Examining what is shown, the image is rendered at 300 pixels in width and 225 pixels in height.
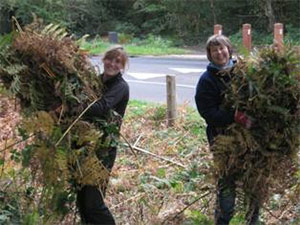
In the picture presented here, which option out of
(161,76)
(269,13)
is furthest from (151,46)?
(161,76)

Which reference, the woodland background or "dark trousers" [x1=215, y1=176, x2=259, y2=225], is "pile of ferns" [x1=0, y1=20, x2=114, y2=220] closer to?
"dark trousers" [x1=215, y1=176, x2=259, y2=225]

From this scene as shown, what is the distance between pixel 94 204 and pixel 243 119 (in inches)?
52.8

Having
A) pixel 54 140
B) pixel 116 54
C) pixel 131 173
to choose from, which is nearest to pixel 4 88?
pixel 54 140

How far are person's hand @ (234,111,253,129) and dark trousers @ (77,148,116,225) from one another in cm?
98

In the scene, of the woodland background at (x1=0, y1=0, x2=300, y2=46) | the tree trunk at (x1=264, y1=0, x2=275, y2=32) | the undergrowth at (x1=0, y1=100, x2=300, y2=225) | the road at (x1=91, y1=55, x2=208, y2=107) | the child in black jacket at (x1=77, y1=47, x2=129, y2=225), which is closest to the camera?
the child in black jacket at (x1=77, y1=47, x2=129, y2=225)

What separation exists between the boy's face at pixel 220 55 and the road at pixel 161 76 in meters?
6.62

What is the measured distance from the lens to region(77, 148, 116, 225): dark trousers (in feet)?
15.3

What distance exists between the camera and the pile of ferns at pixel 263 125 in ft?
14.3

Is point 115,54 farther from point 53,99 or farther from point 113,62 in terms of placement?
point 53,99

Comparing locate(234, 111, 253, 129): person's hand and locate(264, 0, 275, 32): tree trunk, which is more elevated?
locate(264, 0, 275, 32): tree trunk

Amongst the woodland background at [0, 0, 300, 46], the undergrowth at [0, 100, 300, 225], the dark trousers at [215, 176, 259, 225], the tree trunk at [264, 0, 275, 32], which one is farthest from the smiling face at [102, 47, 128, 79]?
the tree trunk at [264, 0, 275, 32]

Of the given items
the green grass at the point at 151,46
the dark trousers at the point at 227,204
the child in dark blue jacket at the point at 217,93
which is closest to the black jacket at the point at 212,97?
the child in dark blue jacket at the point at 217,93

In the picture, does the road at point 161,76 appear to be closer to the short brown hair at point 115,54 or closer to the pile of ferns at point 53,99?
the short brown hair at point 115,54

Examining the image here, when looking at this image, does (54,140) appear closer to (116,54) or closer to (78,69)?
(78,69)
